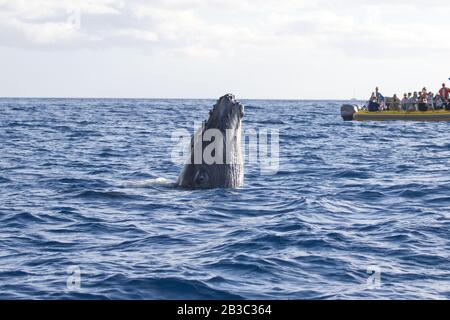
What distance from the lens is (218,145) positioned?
13.9 m

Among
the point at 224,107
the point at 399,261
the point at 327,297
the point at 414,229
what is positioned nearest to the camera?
the point at 327,297

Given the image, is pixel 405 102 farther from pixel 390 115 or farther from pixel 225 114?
pixel 225 114

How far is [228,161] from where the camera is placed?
1445cm

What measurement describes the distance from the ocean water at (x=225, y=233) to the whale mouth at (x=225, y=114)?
1.51 metres

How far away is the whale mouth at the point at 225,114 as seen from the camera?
543 inches

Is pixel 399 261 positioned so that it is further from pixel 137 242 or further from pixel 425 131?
pixel 425 131

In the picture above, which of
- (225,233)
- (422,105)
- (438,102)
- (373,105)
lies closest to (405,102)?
(422,105)

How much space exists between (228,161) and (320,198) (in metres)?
2.46

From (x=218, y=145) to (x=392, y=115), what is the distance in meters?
37.4

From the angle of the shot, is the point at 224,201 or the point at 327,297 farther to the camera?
the point at 224,201

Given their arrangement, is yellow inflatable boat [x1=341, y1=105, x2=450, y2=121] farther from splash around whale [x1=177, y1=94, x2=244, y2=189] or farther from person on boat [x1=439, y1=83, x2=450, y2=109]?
splash around whale [x1=177, y1=94, x2=244, y2=189]

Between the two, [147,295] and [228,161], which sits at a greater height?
[228,161]

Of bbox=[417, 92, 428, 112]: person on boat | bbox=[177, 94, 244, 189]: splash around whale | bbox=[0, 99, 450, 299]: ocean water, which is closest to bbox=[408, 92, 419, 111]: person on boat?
bbox=[417, 92, 428, 112]: person on boat
